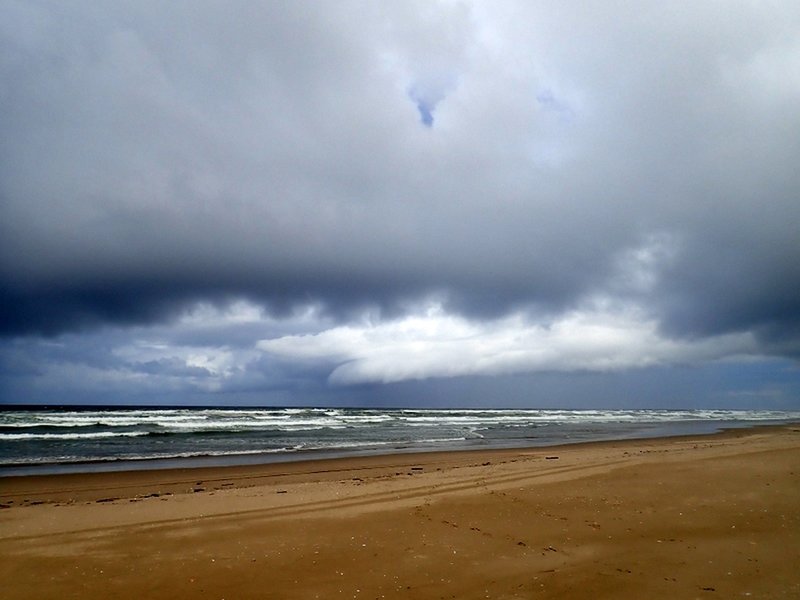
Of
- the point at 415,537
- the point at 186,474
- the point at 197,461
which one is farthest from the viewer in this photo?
the point at 197,461

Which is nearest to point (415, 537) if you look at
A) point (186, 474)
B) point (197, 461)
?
point (186, 474)

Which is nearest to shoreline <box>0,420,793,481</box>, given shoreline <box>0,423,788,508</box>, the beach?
shoreline <box>0,423,788,508</box>

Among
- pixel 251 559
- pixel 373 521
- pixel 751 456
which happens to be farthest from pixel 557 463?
pixel 251 559

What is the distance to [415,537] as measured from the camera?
873 centimetres

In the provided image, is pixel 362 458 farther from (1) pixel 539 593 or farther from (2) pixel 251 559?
(1) pixel 539 593

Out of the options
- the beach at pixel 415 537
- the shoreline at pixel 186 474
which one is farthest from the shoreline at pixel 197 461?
the beach at pixel 415 537

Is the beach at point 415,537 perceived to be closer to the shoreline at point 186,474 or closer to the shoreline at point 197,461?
the shoreline at point 186,474

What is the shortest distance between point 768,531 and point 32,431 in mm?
43335

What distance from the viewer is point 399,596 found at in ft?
20.4

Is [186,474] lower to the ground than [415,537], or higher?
lower

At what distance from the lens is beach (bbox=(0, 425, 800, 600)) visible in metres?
6.59

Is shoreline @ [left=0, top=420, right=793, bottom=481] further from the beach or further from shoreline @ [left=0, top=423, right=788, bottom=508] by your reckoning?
the beach

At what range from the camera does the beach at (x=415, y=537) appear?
6.59 metres

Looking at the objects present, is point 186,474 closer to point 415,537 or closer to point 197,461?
point 197,461
